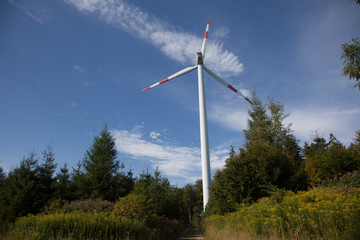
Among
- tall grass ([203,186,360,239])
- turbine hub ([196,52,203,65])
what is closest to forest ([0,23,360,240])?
tall grass ([203,186,360,239])

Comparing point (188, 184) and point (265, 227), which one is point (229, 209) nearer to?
point (265, 227)

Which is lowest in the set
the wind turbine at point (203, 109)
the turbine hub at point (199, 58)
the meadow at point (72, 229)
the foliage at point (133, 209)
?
the meadow at point (72, 229)

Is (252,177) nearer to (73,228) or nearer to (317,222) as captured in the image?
(317,222)

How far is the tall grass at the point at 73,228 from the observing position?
275 inches

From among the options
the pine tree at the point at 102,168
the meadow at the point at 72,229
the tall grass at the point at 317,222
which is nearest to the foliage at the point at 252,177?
the tall grass at the point at 317,222

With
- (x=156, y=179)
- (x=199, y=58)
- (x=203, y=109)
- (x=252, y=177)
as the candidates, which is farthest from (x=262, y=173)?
(x=199, y=58)

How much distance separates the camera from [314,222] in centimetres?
639

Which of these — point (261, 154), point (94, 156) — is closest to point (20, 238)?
point (261, 154)

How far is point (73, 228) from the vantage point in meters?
7.95

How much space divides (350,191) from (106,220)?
10986 millimetres

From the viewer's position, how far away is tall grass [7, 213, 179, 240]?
6.98 meters

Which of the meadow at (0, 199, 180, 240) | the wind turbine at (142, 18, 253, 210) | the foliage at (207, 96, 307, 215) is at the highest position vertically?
the wind turbine at (142, 18, 253, 210)

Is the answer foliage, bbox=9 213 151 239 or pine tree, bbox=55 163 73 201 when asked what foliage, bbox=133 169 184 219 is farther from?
foliage, bbox=9 213 151 239

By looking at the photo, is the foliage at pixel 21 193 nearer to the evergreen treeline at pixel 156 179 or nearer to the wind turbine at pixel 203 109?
the evergreen treeline at pixel 156 179
